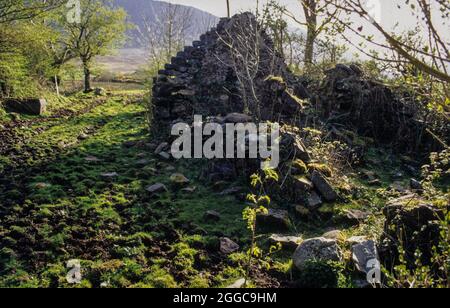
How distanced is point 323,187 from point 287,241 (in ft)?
6.87

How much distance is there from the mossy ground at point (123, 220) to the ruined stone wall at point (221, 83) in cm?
244

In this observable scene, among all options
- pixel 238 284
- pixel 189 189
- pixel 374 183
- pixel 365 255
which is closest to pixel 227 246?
pixel 238 284

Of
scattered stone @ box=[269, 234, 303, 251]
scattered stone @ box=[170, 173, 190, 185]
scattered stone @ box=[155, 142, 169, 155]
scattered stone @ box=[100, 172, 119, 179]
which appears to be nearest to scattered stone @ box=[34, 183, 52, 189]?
scattered stone @ box=[100, 172, 119, 179]

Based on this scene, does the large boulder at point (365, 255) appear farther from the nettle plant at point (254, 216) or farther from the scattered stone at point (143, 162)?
the scattered stone at point (143, 162)

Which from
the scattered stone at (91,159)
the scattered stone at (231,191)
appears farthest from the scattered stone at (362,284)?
the scattered stone at (91,159)

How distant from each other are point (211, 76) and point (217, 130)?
4.77m

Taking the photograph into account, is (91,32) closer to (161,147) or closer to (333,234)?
(161,147)

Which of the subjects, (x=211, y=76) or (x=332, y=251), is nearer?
(x=332, y=251)

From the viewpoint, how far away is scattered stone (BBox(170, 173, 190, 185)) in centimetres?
922

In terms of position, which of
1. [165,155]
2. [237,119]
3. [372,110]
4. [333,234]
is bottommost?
[333,234]

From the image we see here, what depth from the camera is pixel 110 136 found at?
13.9m

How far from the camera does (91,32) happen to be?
2736 centimetres
